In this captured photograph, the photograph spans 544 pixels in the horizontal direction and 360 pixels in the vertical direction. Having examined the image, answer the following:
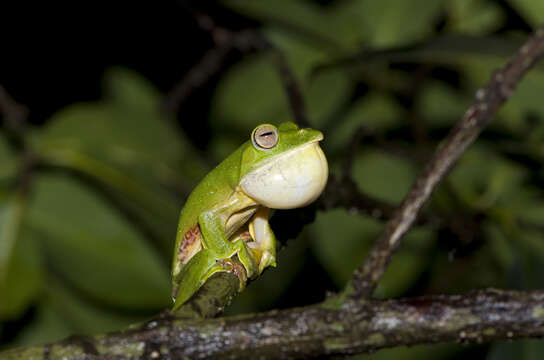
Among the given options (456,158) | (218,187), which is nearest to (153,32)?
(218,187)

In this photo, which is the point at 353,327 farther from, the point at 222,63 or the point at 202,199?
the point at 222,63

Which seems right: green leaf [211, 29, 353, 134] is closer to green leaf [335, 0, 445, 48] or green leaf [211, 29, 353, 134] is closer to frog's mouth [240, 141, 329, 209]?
green leaf [335, 0, 445, 48]

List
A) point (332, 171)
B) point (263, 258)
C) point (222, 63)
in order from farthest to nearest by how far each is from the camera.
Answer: point (222, 63)
point (332, 171)
point (263, 258)

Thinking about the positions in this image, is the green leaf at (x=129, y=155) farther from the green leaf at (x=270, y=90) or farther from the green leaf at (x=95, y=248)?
the green leaf at (x=270, y=90)

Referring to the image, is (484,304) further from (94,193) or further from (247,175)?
(94,193)

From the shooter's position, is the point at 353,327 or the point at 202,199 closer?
the point at 353,327

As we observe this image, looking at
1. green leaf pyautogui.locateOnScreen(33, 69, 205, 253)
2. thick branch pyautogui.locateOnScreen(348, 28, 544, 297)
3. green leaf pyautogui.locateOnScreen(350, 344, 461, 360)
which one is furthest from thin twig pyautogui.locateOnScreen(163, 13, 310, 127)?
green leaf pyautogui.locateOnScreen(350, 344, 461, 360)

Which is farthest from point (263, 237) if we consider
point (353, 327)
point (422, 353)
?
point (422, 353)
